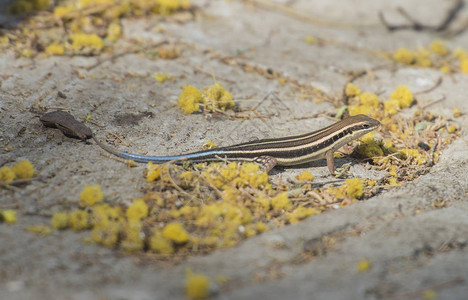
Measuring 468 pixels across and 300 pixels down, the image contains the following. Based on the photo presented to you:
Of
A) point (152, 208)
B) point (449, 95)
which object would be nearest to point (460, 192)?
point (449, 95)

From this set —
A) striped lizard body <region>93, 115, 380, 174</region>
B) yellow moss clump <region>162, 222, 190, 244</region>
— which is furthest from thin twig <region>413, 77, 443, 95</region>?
yellow moss clump <region>162, 222, 190, 244</region>

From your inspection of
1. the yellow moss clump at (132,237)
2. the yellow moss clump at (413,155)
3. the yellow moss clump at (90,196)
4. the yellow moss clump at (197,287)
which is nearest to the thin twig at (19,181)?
the yellow moss clump at (90,196)

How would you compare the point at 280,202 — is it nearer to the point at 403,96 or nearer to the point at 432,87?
the point at 403,96

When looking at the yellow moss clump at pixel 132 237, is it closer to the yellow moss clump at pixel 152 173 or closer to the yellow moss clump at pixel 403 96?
the yellow moss clump at pixel 152 173

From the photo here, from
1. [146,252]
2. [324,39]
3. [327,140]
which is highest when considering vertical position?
[324,39]

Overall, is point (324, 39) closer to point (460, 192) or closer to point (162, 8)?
point (162, 8)

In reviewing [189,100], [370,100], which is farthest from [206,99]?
[370,100]
